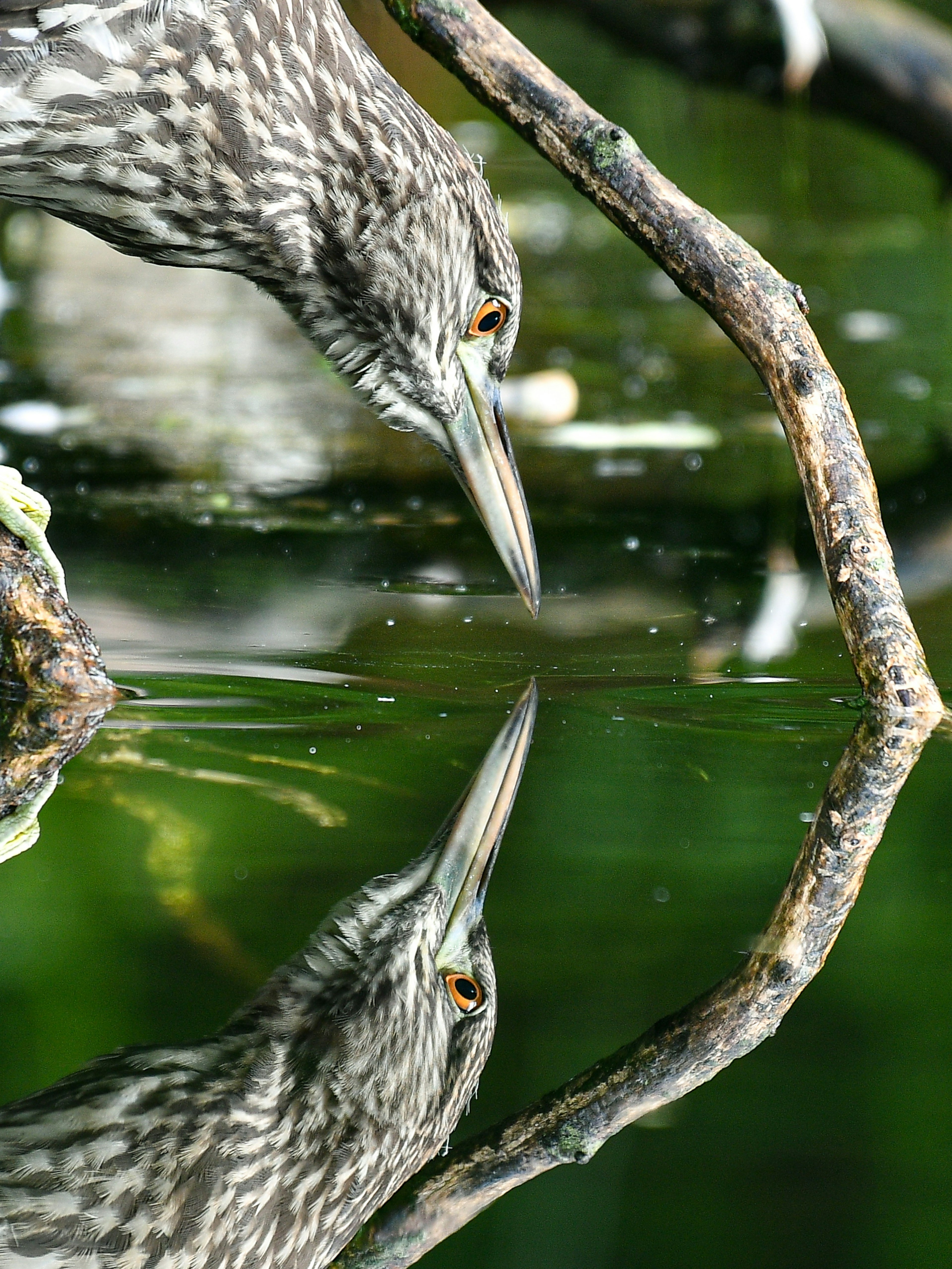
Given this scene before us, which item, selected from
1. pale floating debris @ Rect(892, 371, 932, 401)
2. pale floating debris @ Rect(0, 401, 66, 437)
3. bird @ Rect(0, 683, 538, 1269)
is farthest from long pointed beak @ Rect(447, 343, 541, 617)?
pale floating debris @ Rect(892, 371, 932, 401)

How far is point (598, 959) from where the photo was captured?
1738 mm

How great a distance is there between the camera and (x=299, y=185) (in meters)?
2.63

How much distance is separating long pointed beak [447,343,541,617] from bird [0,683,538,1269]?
127 centimetres

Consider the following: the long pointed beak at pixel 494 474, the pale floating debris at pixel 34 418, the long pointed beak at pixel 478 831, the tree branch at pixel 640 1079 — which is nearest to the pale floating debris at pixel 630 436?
the pale floating debris at pixel 34 418

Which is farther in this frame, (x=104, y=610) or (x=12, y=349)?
(x=12, y=349)

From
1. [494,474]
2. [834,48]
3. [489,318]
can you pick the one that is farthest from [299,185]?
[834,48]

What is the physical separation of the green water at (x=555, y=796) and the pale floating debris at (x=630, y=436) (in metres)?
0.06

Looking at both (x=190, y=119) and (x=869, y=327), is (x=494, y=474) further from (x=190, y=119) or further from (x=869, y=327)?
(x=869, y=327)

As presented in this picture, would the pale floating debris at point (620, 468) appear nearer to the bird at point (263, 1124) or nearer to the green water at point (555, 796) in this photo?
the green water at point (555, 796)

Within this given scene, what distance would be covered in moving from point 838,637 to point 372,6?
3779mm

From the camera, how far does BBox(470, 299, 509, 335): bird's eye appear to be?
9.32 feet

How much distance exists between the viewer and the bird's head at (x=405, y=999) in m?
1.57

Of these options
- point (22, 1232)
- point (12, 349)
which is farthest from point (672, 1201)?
point (12, 349)

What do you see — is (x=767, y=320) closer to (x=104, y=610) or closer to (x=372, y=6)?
(x=104, y=610)
